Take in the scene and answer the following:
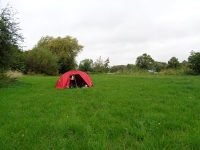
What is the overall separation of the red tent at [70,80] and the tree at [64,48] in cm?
3839

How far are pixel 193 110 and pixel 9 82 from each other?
14050 millimetres

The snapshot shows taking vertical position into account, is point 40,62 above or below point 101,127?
above

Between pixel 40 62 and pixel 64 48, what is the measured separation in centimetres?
1316

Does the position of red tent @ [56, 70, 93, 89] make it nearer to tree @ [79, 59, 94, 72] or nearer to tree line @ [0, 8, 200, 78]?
tree line @ [0, 8, 200, 78]

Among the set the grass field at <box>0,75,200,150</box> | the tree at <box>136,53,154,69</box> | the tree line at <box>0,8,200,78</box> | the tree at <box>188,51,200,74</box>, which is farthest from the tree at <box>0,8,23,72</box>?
the tree at <box>136,53,154,69</box>

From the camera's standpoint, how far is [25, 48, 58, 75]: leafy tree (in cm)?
4562

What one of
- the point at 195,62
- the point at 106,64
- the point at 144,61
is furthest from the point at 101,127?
the point at 144,61

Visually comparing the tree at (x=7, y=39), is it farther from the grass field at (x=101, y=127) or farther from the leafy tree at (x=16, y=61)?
the grass field at (x=101, y=127)

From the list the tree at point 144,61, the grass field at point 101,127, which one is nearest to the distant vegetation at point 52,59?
the tree at point 144,61

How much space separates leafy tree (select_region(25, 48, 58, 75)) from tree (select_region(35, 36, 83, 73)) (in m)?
8.73

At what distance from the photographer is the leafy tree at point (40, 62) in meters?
45.6

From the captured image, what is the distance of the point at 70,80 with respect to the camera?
55.3 feet

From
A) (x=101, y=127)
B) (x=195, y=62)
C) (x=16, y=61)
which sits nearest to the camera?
(x=101, y=127)

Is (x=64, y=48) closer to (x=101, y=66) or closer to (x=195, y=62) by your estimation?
(x=101, y=66)
